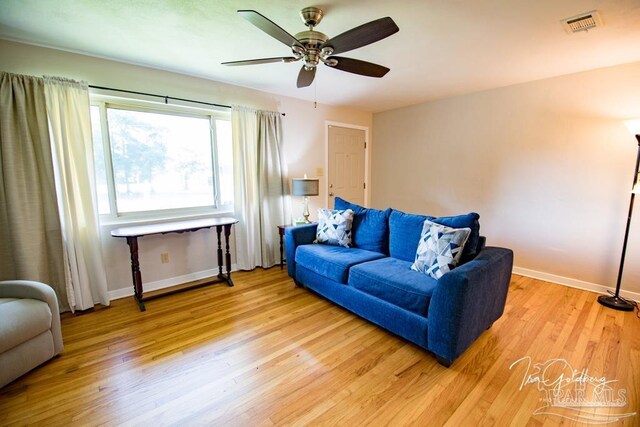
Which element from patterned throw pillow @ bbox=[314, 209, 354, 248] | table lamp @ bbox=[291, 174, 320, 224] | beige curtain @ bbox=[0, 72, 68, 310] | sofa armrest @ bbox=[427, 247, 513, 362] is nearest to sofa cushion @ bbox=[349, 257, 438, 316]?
sofa armrest @ bbox=[427, 247, 513, 362]

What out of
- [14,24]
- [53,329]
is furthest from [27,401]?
[14,24]

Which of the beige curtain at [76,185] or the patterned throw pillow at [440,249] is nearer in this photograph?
the patterned throw pillow at [440,249]

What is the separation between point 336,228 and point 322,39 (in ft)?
5.93

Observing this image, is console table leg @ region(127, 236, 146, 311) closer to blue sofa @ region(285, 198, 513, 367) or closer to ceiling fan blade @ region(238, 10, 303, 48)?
blue sofa @ region(285, 198, 513, 367)

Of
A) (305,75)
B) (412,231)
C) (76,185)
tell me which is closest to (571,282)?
(412,231)

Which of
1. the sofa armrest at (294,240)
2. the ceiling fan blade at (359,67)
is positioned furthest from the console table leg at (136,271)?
the ceiling fan blade at (359,67)

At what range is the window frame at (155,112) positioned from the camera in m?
2.70

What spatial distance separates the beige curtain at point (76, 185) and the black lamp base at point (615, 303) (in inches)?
198

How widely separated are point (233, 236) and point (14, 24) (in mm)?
2610

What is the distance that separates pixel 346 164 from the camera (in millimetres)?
4836

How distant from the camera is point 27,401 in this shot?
5.13 ft

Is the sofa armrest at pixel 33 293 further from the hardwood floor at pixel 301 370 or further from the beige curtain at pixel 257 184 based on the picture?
the beige curtain at pixel 257 184

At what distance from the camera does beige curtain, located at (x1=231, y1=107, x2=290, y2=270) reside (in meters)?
3.46

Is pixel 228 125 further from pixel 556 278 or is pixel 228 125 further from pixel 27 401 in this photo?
pixel 556 278
